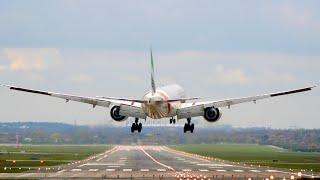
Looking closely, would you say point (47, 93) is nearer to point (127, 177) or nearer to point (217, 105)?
point (217, 105)

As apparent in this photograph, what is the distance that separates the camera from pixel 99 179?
12731 centimetres

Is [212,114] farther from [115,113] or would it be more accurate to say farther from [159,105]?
[115,113]

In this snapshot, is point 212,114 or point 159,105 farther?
point 212,114

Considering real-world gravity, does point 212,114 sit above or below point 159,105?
below

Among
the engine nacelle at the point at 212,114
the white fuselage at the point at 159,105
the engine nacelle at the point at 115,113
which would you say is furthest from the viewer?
the engine nacelle at the point at 212,114

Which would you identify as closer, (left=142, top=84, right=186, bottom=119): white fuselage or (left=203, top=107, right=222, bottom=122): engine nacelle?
(left=142, top=84, right=186, bottom=119): white fuselage

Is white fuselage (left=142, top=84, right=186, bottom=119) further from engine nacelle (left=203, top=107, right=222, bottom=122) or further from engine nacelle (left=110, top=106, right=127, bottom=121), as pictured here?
engine nacelle (left=110, top=106, right=127, bottom=121)

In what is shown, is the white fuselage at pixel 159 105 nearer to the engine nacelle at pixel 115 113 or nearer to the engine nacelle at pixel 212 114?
the engine nacelle at pixel 212 114

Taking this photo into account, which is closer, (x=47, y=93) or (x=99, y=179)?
(x=47, y=93)

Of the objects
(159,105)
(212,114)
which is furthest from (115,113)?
(212,114)

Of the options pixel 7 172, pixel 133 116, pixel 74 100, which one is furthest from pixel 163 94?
pixel 7 172

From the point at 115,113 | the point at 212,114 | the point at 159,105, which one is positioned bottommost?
the point at 115,113

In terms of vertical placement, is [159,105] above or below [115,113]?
above

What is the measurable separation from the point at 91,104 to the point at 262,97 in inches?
734
